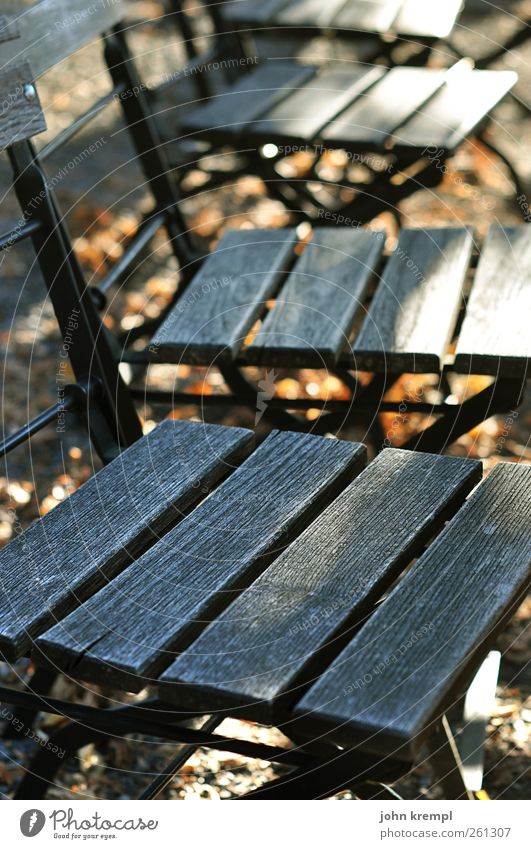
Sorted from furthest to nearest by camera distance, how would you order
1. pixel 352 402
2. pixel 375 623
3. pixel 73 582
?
pixel 352 402
pixel 73 582
pixel 375 623

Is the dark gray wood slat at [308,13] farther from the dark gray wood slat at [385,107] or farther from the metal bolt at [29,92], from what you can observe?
the metal bolt at [29,92]

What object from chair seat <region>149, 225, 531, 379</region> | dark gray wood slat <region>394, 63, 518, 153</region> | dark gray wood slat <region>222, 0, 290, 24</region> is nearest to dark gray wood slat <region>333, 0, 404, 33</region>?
dark gray wood slat <region>222, 0, 290, 24</region>

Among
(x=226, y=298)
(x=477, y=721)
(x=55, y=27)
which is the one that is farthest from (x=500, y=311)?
(x=55, y=27)

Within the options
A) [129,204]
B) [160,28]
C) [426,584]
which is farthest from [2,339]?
[160,28]

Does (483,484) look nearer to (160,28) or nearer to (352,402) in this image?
(352,402)

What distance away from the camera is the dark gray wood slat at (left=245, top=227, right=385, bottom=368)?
2.14 meters

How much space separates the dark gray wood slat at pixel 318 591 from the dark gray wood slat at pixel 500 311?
11.3 inches

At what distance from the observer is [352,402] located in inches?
87.8

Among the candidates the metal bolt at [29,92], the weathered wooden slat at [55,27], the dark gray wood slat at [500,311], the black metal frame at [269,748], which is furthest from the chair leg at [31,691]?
the weathered wooden slat at [55,27]

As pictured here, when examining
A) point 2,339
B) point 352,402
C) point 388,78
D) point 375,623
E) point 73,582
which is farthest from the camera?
A: point 2,339

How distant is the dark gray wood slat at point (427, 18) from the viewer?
A: 3656 millimetres

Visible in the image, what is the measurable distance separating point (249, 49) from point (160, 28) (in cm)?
336

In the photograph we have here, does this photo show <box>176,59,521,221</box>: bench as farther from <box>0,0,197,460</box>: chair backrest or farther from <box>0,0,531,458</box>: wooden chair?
<box>0,0,197,460</box>: chair backrest
